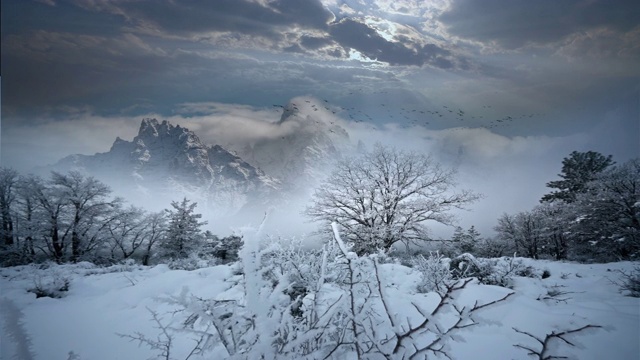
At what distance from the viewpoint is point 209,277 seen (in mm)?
5629

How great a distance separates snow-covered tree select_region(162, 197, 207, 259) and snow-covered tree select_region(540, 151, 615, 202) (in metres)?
39.5

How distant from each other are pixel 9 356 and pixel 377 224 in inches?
537

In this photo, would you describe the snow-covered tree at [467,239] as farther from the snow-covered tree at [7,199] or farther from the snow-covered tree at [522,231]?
the snow-covered tree at [7,199]

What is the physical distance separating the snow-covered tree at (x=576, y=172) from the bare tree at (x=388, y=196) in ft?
78.5

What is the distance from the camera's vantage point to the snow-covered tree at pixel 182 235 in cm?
2602

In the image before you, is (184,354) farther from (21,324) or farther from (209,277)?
(209,277)

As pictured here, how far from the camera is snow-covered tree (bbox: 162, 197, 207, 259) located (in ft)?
85.4

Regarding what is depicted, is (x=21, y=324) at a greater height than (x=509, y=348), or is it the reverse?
(x=509, y=348)

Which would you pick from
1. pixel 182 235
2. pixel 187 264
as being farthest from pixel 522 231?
pixel 187 264

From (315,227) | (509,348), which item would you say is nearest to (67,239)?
(315,227)

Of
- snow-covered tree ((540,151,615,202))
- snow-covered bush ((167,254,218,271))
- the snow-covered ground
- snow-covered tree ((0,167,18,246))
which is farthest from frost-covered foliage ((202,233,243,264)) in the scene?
snow-covered tree ((540,151,615,202))

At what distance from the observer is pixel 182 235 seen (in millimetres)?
26219

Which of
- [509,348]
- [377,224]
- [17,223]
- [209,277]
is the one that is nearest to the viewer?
[509,348]

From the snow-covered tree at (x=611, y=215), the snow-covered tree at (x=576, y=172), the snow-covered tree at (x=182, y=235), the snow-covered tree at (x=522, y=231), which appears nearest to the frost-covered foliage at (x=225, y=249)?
the snow-covered tree at (x=182, y=235)
